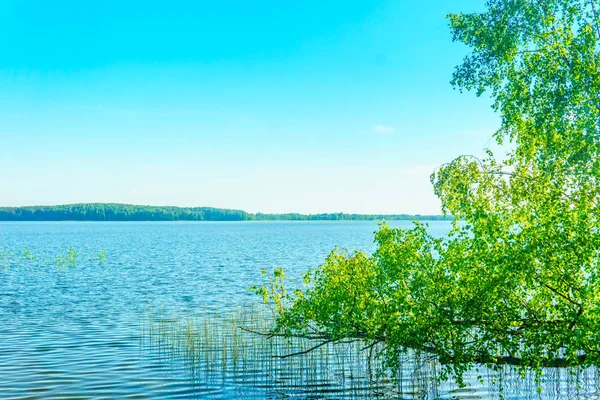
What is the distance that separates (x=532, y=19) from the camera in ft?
57.2

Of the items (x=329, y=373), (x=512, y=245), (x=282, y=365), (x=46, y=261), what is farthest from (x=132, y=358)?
(x=46, y=261)

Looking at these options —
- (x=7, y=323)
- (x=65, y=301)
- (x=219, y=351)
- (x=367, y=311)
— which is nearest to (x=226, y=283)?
(x=65, y=301)

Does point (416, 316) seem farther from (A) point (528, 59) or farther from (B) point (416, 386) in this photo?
(A) point (528, 59)

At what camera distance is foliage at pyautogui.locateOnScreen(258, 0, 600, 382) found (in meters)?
13.5

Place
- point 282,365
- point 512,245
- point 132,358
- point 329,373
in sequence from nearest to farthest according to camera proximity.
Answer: point 512,245 → point 329,373 → point 282,365 → point 132,358

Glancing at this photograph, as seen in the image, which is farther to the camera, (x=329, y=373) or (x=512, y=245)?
(x=329, y=373)

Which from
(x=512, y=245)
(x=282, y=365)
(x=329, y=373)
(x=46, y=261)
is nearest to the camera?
(x=512, y=245)

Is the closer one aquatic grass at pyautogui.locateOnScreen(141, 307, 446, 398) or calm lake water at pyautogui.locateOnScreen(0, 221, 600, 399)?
calm lake water at pyautogui.locateOnScreen(0, 221, 600, 399)

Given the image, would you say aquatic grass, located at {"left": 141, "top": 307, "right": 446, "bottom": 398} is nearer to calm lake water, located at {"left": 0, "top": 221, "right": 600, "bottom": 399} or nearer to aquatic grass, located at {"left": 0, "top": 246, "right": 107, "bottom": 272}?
calm lake water, located at {"left": 0, "top": 221, "right": 600, "bottom": 399}

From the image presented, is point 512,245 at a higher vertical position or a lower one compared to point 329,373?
higher

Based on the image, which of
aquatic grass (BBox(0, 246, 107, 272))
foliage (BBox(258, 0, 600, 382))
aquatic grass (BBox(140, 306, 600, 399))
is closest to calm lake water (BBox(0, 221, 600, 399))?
aquatic grass (BBox(140, 306, 600, 399))

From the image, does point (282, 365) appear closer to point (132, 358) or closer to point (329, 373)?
point (329, 373)

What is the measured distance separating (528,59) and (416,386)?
10580mm

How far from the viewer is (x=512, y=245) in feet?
45.2
